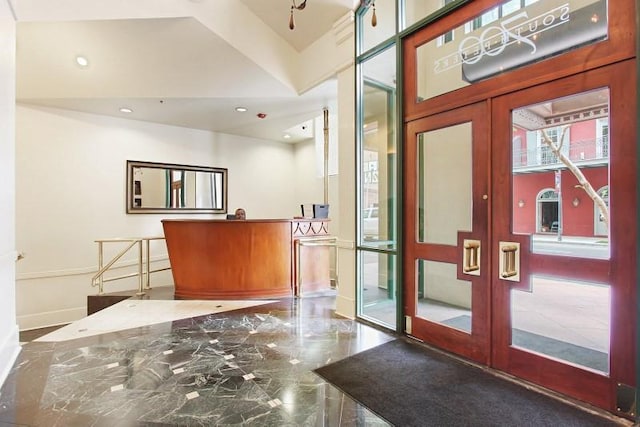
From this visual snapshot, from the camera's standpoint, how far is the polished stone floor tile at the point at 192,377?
200cm

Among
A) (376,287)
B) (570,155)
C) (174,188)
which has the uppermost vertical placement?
(174,188)

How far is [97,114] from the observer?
5734 millimetres

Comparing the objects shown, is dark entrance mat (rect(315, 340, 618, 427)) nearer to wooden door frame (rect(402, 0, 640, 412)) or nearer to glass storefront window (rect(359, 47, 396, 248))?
wooden door frame (rect(402, 0, 640, 412))

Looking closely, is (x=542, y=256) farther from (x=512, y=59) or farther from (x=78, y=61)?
(x=78, y=61)

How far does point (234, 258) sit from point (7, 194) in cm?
265

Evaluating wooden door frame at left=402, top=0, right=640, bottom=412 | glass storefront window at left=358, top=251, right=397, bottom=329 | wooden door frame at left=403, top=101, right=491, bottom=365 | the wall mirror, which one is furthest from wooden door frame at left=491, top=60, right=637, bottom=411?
the wall mirror

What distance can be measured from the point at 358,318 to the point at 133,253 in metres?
4.65

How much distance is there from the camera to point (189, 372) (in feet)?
8.39

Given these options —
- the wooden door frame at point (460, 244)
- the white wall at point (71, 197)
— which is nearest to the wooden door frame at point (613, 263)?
the wooden door frame at point (460, 244)

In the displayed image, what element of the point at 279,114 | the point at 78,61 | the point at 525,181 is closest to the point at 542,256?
the point at 525,181

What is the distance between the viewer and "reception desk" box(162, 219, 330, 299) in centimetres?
481

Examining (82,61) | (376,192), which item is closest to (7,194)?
(82,61)

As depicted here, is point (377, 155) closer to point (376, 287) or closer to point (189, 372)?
point (376, 287)

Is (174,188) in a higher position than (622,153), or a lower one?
higher
